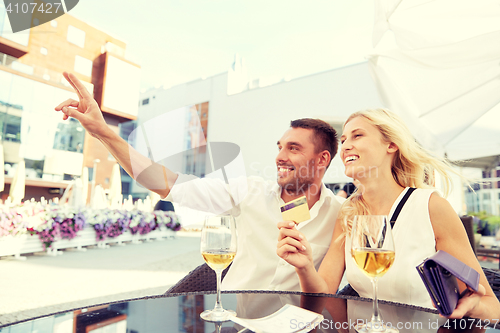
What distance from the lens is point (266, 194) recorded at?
6.14ft

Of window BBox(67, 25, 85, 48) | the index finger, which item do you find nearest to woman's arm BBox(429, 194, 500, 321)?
the index finger

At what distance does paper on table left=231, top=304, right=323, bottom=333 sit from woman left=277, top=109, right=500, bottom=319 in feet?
0.92

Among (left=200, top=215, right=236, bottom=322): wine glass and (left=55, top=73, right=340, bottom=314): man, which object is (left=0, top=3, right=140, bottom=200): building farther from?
(left=200, top=215, right=236, bottom=322): wine glass

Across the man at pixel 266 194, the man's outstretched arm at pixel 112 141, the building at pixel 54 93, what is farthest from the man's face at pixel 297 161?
the building at pixel 54 93

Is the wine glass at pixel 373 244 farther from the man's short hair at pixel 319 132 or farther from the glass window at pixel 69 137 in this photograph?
the glass window at pixel 69 137

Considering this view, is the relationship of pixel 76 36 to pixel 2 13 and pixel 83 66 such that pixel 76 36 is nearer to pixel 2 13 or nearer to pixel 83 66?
pixel 83 66

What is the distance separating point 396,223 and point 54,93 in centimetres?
1780

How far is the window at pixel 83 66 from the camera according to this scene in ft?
65.7

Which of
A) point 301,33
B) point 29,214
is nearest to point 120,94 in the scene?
point 301,33

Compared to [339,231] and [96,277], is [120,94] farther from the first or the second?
[339,231]

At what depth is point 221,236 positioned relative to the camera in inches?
36.4

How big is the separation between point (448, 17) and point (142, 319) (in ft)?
8.20

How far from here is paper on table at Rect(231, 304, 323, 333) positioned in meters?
0.70

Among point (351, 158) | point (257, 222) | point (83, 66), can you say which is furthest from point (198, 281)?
point (83, 66)
